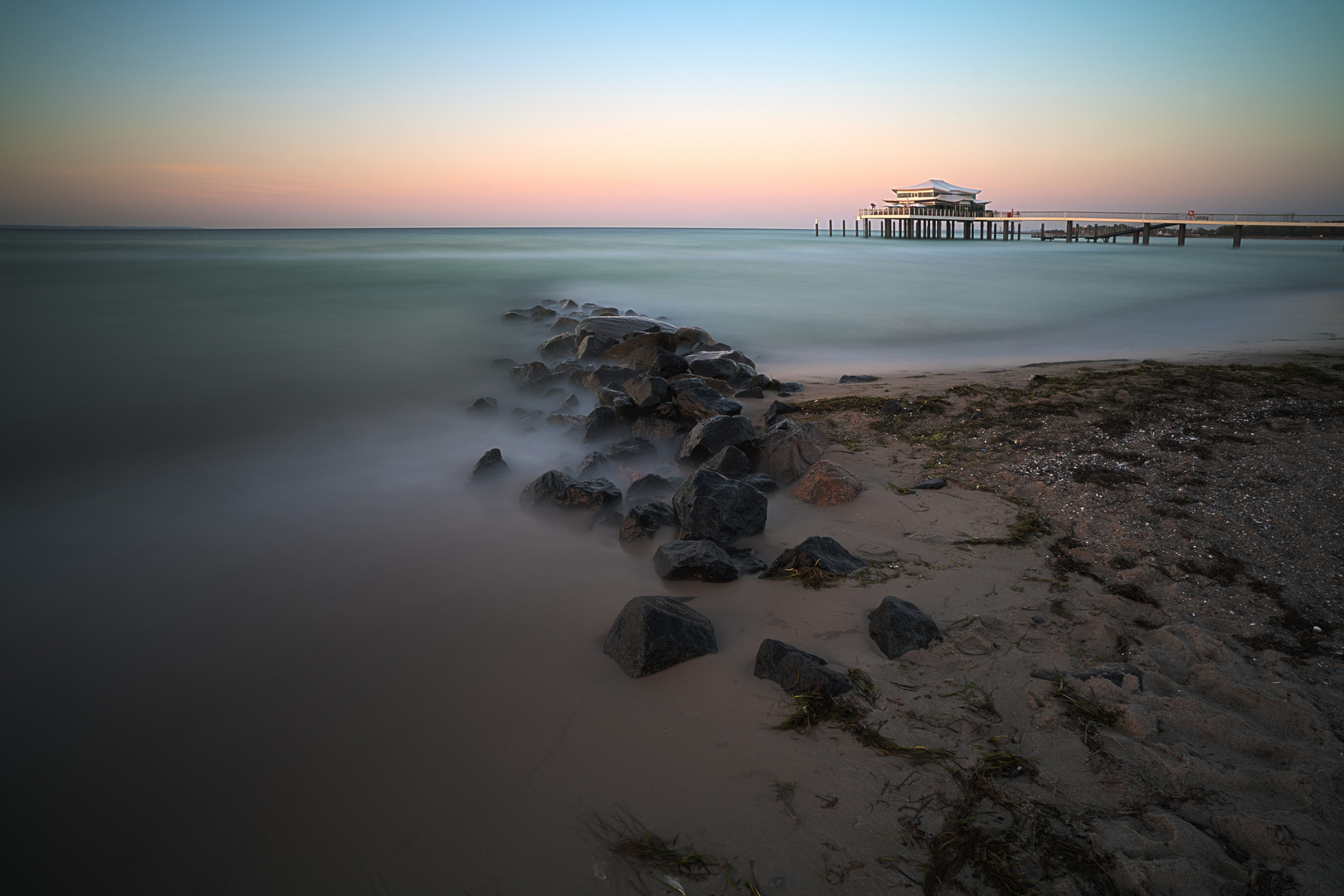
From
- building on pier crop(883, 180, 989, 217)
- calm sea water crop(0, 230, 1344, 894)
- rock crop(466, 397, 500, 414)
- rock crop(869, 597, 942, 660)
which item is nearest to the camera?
calm sea water crop(0, 230, 1344, 894)

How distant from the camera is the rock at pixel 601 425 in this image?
6.93 meters

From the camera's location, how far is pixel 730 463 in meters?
5.35

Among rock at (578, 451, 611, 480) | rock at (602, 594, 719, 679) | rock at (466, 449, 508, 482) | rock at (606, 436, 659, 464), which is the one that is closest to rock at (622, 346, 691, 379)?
rock at (606, 436, 659, 464)

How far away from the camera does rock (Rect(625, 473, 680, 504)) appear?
5160 millimetres

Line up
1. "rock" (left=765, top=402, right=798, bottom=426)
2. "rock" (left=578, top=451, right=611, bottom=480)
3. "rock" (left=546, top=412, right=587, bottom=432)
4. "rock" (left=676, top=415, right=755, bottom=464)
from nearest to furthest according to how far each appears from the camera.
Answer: "rock" (left=676, top=415, right=755, bottom=464)
"rock" (left=578, top=451, right=611, bottom=480)
"rock" (left=765, top=402, right=798, bottom=426)
"rock" (left=546, top=412, right=587, bottom=432)

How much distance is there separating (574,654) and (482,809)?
94cm

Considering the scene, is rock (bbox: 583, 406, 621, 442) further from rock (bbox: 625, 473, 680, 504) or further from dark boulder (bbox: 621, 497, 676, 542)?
dark boulder (bbox: 621, 497, 676, 542)

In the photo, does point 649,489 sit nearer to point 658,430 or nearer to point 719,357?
point 658,430

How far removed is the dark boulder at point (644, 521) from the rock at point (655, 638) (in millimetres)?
1191

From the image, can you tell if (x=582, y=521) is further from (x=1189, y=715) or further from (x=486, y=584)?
(x=1189, y=715)

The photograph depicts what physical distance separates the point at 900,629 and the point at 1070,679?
0.69m

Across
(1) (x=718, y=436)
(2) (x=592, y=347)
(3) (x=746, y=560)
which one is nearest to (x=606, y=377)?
(2) (x=592, y=347)

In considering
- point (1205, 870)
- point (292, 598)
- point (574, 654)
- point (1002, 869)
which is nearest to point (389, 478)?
point (292, 598)

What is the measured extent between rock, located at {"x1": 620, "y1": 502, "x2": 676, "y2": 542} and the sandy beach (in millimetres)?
718
